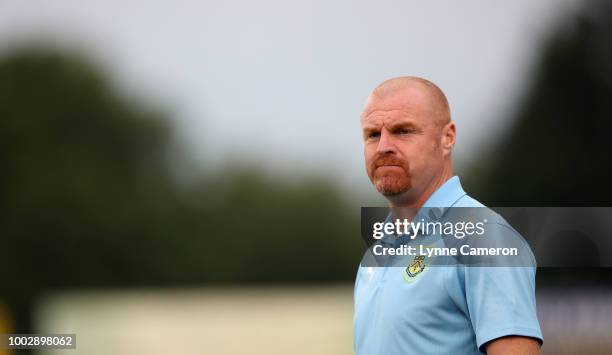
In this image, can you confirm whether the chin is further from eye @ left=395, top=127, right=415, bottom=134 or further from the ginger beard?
eye @ left=395, top=127, right=415, bottom=134

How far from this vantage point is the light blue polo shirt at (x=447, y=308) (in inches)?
143

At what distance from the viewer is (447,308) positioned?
3.80 meters

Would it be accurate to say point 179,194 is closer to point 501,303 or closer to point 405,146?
point 405,146

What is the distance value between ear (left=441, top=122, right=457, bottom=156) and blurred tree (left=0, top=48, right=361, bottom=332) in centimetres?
4260

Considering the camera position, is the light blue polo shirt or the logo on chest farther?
the logo on chest

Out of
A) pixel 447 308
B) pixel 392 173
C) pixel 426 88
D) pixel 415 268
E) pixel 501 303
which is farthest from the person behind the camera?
pixel 426 88

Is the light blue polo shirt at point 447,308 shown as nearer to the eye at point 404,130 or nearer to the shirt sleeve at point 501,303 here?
the shirt sleeve at point 501,303

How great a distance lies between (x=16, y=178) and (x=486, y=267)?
50.8m

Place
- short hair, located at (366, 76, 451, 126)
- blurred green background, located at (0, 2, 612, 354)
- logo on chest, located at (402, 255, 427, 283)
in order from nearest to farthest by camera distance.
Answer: logo on chest, located at (402, 255, 427, 283) < short hair, located at (366, 76, 451, 126) < blurred green background, located at (0, 2, 612, 354)

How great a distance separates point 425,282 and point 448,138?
2.39 feet

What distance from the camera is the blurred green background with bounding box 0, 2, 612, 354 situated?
30.1 meters

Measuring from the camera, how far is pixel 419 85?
4.19 m

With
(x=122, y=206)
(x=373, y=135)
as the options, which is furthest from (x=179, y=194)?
(x=373, y=135)

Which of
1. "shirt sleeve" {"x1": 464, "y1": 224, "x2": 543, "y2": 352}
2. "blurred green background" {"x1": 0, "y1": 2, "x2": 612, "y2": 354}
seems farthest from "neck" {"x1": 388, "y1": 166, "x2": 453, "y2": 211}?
"blurred green background" {"x1": 0, "y1": 2, "x2": 612, "y2": 354}
